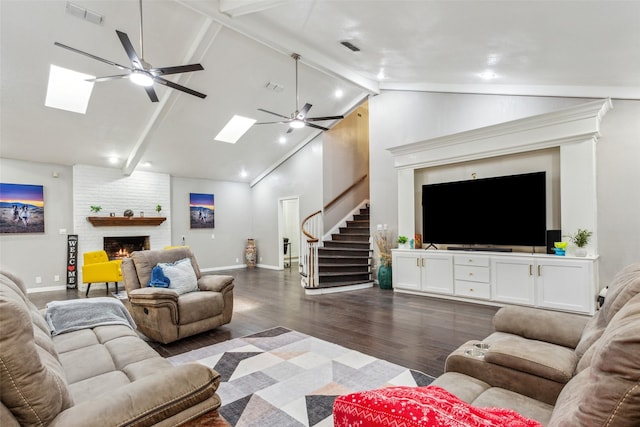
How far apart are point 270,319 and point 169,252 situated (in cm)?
165

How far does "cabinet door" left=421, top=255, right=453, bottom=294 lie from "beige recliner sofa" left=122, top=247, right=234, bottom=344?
352cm

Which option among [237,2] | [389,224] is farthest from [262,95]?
[389,224]

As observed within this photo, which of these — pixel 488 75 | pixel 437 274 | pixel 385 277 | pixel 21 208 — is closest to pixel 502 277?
pixel 437 274

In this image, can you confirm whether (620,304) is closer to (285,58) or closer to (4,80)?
(285,58)

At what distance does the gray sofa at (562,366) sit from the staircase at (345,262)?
14.4 feet

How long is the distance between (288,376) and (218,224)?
308 inches

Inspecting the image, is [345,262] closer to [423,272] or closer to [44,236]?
[423,272]

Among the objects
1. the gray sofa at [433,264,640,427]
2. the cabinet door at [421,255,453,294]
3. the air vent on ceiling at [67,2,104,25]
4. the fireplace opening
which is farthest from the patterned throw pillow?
the fireplace opening

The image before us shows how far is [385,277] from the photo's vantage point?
6.51 meters

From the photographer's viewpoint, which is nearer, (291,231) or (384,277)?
(384,277)

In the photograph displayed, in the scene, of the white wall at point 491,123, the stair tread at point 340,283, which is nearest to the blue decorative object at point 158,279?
the stair tread at point 340,283

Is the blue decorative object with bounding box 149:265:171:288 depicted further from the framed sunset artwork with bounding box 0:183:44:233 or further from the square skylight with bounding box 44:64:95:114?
the framed sunset artwork with bounding box 0:183:44:233

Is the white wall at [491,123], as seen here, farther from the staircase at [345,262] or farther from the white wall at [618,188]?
the staircase at [345,262]

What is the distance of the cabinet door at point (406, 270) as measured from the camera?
595 centimetres
